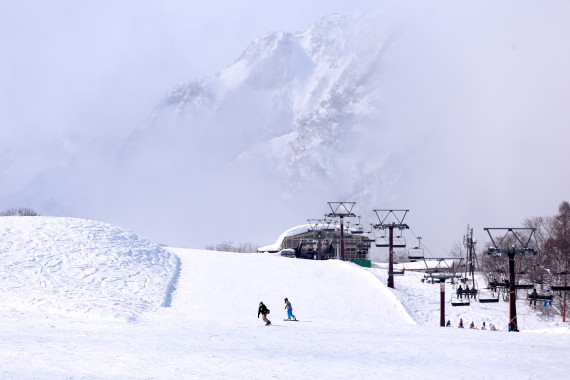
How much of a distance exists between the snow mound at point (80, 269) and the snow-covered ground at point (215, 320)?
0.39 feet

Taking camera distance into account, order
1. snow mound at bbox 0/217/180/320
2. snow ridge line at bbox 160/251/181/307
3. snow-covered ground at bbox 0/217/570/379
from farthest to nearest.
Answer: snow ridge line at bbox 160/251/181/307
snow mound at bbox 0/217/180/320
snow-covered ground at bbox 0/217/570/379

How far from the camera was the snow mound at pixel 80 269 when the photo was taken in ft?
133

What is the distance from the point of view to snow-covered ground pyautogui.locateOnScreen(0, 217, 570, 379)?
71.7ft

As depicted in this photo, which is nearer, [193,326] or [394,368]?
[394,368]

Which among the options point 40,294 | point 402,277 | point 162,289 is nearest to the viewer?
point 40,294

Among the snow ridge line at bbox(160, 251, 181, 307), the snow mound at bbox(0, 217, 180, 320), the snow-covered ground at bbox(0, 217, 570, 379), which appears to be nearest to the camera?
the snow-covered ground at bbox(0, 217, 570, 379)

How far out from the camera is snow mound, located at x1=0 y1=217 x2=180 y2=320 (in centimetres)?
4041

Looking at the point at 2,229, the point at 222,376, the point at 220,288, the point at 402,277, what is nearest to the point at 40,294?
the point at 220,288

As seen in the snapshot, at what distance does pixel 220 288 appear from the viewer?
51.1 metres

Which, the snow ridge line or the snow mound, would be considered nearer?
the snow mound

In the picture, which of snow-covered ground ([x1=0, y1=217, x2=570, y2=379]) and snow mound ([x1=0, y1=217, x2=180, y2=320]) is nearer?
snow-covered ground ([x1=0, y1=217, x2=570, y2=379])

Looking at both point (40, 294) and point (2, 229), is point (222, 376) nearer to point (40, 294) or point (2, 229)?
point (40, 294)

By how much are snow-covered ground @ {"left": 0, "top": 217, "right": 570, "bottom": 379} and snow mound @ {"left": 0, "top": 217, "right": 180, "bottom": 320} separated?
12 cm

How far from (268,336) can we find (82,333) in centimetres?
804
